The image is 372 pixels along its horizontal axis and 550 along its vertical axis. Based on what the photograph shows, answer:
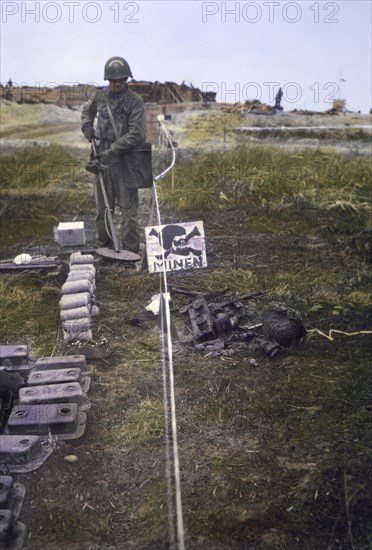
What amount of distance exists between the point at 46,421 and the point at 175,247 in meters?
3.55

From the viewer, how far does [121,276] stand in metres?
7.17

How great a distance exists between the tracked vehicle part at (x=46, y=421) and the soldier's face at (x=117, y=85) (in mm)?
4699

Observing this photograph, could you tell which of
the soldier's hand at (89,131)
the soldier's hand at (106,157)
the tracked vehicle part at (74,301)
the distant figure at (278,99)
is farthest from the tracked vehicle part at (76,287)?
the distant figure at (278,99)

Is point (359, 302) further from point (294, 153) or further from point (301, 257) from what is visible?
point (294, 153)

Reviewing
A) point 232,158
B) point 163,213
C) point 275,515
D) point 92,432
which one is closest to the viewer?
point 275,515

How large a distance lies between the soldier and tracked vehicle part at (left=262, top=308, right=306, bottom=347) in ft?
9.92

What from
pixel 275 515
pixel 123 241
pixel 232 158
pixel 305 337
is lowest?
pixel 275 515

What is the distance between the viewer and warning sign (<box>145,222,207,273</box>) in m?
7.07

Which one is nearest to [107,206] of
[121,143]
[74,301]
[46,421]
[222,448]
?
[121,143]

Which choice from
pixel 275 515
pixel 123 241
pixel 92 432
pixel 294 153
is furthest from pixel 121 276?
pixel 294 153

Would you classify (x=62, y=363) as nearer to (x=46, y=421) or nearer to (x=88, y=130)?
(x=46, y=421)

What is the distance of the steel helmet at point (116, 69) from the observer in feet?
23.9

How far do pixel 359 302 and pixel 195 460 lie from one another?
341 cm

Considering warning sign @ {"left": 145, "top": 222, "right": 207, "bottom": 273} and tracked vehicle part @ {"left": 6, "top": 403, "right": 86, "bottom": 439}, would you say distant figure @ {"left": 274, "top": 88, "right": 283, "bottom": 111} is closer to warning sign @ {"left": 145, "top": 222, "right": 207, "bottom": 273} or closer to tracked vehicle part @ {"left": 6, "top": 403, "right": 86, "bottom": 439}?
warning sign @ {"left": 145, "top": 222, "right": 207, "bottom": 273}
